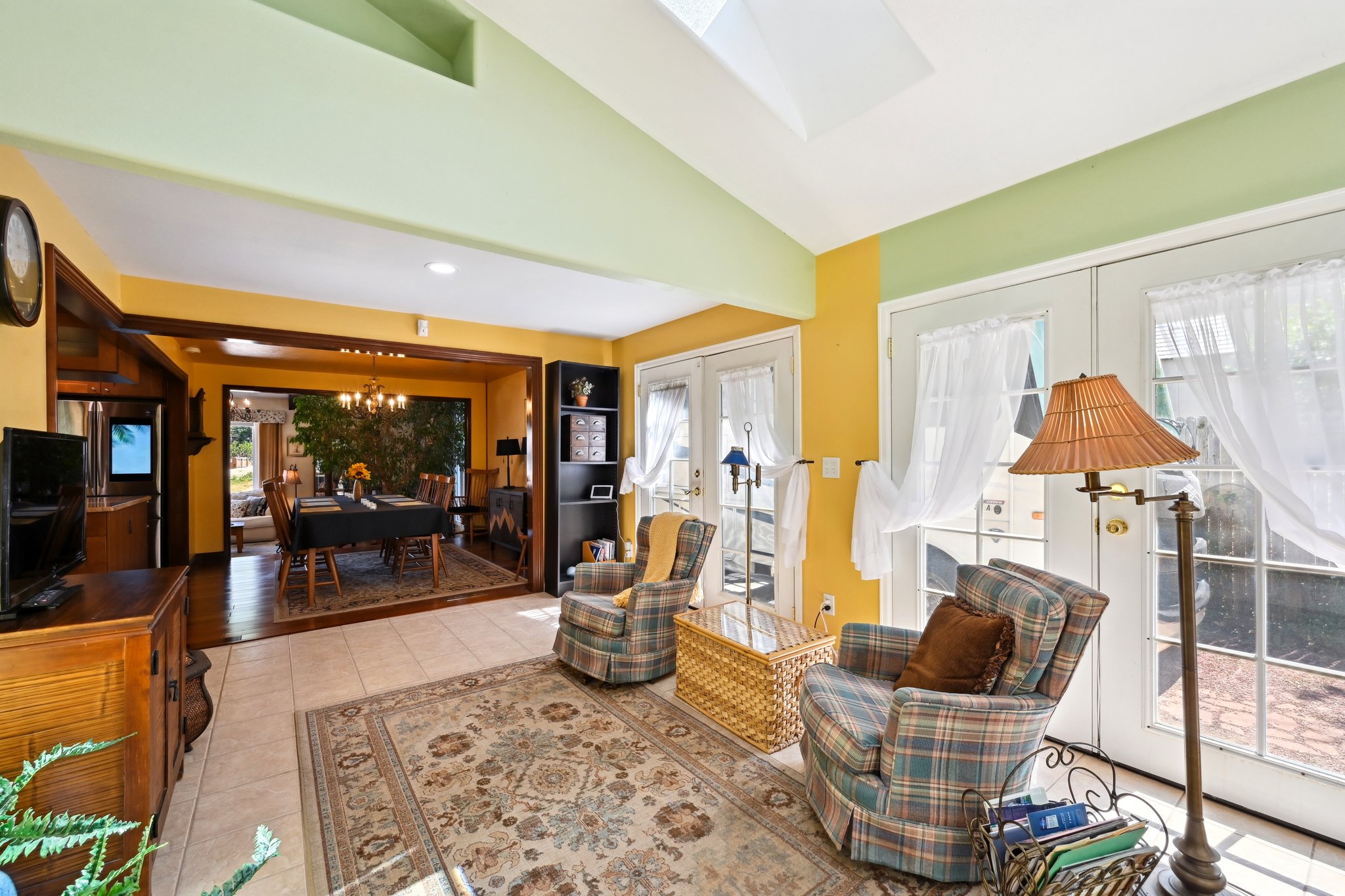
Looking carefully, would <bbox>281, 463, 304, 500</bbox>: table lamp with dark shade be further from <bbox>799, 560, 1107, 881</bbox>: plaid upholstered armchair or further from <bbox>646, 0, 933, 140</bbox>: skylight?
<bbox>799, 560, 1107, 881</bbox>: plaid upholstered armchair

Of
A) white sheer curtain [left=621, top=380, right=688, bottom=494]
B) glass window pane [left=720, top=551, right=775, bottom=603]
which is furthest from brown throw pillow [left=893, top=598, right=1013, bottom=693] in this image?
white sheer curtain [left=621, top=380, right=688, bottom=494]

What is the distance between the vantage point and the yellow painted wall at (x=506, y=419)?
7.73 meters

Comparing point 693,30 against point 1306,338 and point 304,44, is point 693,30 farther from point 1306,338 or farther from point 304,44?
point 1306,338

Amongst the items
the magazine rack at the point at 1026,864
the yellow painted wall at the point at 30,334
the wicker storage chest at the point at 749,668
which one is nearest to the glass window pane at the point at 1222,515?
the magazine rack at the point at 1026,864

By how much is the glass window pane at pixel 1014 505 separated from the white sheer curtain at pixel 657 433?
100 inches

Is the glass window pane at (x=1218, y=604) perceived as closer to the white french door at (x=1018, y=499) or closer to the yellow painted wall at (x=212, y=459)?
the white french door at (x=1018, y=499)

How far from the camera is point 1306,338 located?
1.91 m

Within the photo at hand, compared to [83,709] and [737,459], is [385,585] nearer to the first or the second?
[737,459]

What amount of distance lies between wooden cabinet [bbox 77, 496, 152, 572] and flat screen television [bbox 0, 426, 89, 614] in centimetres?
233

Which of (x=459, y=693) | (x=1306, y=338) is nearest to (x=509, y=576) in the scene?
(x=459, y=693)

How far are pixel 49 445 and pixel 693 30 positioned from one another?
100 inches

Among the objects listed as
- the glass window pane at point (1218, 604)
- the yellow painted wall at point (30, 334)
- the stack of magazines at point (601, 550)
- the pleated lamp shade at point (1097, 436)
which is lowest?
the stack of magazines at point (601, 550)

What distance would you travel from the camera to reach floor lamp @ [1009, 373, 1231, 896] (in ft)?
5.25

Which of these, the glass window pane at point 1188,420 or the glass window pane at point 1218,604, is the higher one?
the glass window pane at point 1188,420
